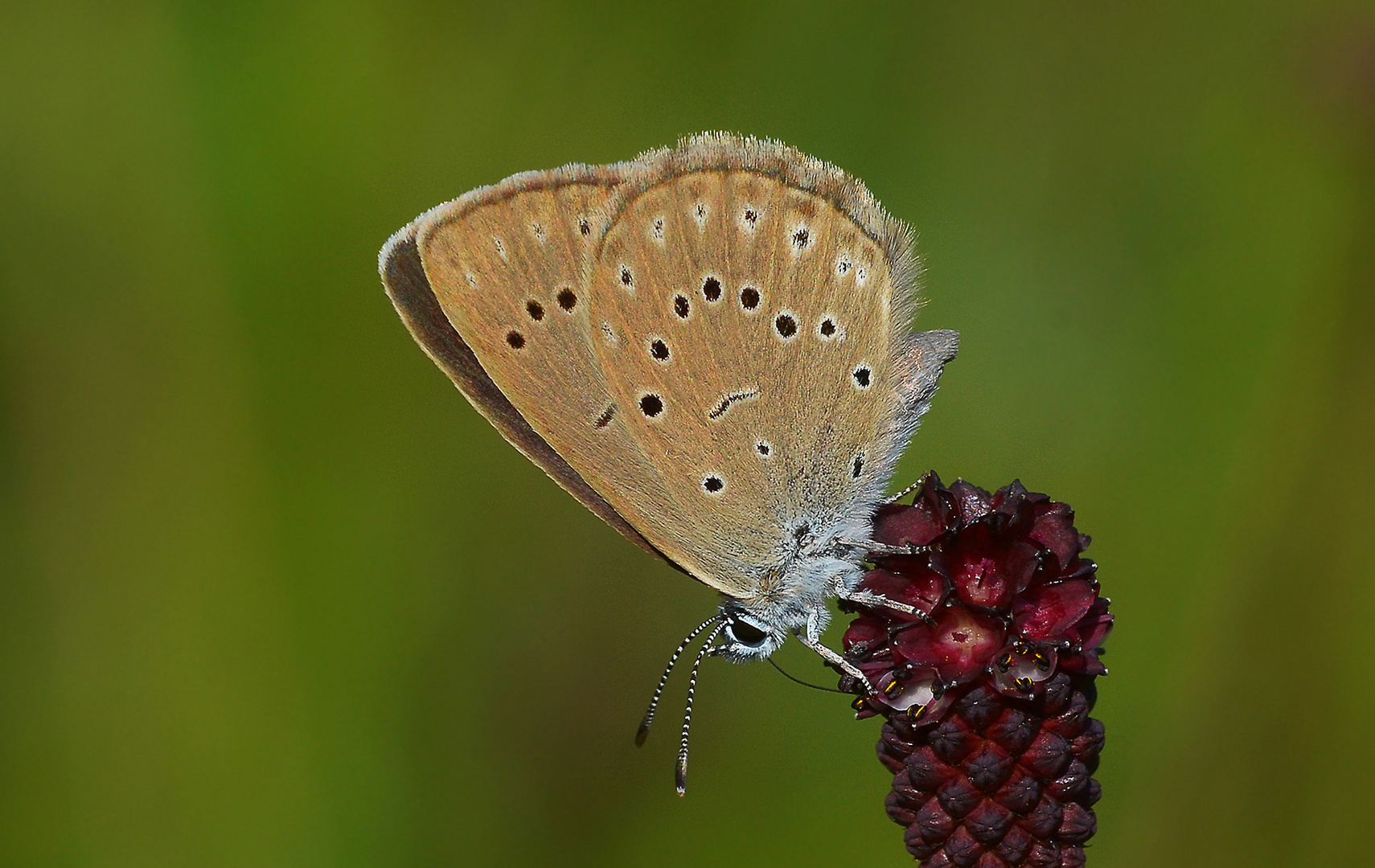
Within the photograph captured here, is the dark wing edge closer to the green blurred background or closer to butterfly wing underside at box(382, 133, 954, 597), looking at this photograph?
butterfly wing underside at box(382, 133, 954, 597)

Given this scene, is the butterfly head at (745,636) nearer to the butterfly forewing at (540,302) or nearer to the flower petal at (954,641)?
the butterfly forewing at (540,302)

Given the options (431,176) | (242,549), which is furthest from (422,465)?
(431,176)

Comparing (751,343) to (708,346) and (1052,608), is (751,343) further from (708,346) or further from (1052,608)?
(1052,608)

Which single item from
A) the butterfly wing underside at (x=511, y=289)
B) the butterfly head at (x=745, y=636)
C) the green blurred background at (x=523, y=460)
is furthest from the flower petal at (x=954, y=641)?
the green blurred background at (x=523, y=460)

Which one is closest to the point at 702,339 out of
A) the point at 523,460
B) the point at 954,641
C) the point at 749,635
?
the point at 749,635

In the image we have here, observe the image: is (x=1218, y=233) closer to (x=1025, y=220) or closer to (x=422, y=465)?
(x=1025, y=220)

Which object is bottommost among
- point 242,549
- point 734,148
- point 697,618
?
point 242,549
